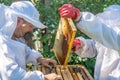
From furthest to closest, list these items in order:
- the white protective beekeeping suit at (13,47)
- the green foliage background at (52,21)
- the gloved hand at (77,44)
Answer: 1. the green foliage background at (52,21)
2. the gloved hand at (77,44)
3. the white protective beekeeping suit at (13,47)

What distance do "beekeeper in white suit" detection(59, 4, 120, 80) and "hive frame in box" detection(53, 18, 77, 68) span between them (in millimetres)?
110

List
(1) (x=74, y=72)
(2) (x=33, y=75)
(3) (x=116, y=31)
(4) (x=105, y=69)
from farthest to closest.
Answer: (1) (x=74, y=72)
(4) (x=105, y=69)
(3) (x=116, y=31)
(2) (x=33, y=75)

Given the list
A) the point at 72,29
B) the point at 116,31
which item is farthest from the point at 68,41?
the point at 116,31

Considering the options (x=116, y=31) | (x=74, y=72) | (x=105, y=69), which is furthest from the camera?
(x=74, y=72)

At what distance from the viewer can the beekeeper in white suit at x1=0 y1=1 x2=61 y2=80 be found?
2.86 m

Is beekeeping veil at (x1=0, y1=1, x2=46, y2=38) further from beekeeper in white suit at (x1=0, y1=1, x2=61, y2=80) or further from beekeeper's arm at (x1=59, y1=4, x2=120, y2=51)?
beekeeper's arm at (x1=59, y1=4, x2=120, y2=51)

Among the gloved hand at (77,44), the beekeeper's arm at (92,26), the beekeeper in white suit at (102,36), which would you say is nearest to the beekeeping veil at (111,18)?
the beekeeper in white suit at (102,36)

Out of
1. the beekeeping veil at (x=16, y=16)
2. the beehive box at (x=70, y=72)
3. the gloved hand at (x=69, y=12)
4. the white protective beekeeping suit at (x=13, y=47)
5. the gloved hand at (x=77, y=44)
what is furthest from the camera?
the gloved hand at (x=77, y=44)

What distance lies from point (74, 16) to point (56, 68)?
924mm

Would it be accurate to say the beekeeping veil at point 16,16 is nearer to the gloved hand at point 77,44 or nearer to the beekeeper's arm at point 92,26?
the beekeeper's arm at point 92,26

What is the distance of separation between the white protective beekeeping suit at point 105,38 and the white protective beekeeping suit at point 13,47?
539 millimetres

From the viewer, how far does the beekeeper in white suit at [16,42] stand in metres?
2.86

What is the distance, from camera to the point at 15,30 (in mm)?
3268

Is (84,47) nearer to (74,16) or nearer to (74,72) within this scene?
(74,72)
